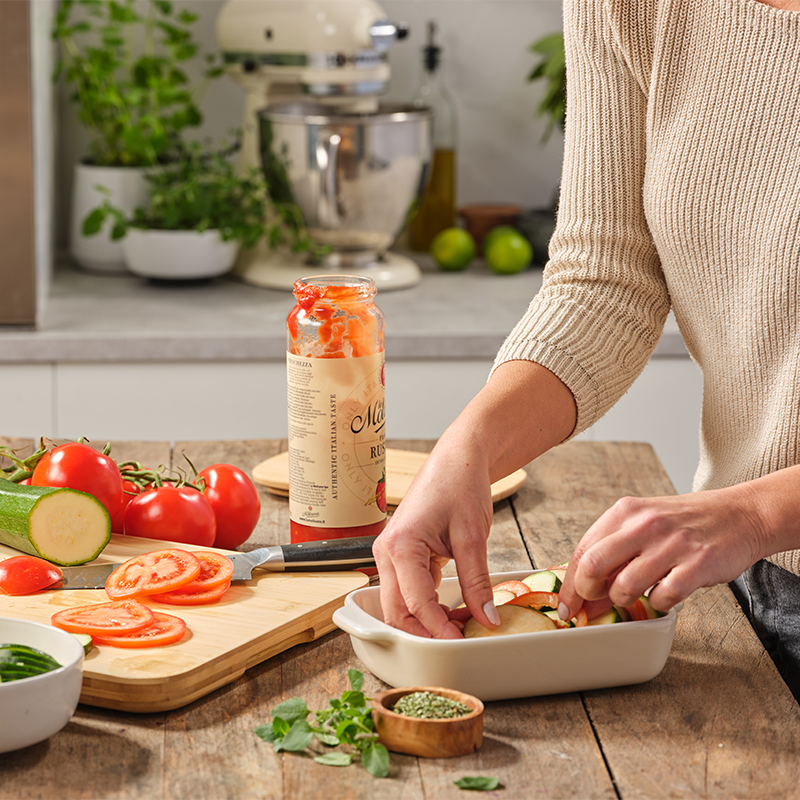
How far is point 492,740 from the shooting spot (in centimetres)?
69

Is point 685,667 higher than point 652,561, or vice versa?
point 652,561

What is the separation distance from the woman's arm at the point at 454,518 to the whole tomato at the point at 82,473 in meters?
0.32

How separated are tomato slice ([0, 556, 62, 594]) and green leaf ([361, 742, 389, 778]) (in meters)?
0.34

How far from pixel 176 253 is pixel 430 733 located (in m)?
1.76

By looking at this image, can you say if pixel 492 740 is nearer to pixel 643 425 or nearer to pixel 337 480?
pixel 337 480

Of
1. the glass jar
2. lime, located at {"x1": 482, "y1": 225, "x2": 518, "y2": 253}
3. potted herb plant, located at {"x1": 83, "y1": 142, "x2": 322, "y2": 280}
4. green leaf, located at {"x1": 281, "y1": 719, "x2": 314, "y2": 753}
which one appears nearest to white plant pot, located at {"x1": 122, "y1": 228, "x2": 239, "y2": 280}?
potted herb plant, located at {"x1": 83, "y1": 142, "x2": 322, "y2": 280}

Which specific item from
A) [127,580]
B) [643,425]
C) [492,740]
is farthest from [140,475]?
[643,425]

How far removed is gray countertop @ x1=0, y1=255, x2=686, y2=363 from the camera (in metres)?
1.98

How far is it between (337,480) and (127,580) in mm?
192

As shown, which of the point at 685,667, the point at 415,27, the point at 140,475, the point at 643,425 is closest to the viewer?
the point at 685,667

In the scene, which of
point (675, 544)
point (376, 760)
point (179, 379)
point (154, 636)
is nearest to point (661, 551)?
point (675, 544)

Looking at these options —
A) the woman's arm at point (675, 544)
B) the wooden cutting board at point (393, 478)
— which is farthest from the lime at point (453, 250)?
the woman's arm at point (675, 544)

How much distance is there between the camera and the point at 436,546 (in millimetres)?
776

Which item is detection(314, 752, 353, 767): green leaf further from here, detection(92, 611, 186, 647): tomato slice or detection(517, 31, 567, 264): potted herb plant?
detection(517, 31, 567, 264): potted herb plant
